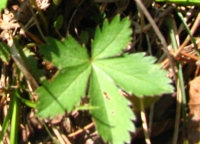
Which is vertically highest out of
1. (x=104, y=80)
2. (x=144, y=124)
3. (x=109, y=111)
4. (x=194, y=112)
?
(x=104, y=80)

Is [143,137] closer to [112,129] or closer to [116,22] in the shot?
[112,129]

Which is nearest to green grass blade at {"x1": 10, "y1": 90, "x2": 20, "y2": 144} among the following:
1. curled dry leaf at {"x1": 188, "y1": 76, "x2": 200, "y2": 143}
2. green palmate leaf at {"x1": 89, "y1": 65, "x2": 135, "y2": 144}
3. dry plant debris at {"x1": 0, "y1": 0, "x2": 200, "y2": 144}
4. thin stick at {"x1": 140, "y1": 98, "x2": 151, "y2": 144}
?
dry plant debris at {"x1": 0, "y1": 0, "x2": 200, "y2": 144}

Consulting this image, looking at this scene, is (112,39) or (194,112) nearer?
(112,39)

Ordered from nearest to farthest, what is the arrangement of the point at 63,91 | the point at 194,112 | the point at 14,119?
the point at 63,91 < the point at 14,119 < the point at 194,112


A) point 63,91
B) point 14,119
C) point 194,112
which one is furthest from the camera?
point 194,112

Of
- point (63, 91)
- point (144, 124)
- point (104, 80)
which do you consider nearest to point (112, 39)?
point (104, 80)

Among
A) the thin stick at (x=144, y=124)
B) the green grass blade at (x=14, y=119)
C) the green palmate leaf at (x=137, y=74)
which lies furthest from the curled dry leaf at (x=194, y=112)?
the green grass blade at (x=14, y=119)

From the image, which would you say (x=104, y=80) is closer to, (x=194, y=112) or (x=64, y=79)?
(x=64, y=79)

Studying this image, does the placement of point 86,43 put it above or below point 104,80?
above
